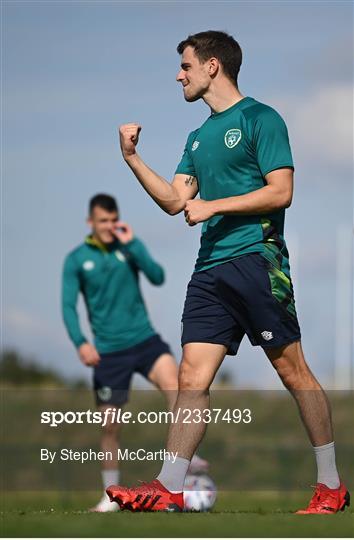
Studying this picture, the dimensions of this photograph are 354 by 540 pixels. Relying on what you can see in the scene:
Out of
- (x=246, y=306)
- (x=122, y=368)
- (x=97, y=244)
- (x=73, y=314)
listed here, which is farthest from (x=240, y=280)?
(x=97, y=244)

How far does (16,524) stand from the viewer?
666 centimetres

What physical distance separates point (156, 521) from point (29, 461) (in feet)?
48.6

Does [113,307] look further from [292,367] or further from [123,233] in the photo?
[292,367]

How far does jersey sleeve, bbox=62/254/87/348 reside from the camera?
12.4 m

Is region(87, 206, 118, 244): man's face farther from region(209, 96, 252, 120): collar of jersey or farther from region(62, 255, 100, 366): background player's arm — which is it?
region(209, 96, 252, 120): collar of jersey

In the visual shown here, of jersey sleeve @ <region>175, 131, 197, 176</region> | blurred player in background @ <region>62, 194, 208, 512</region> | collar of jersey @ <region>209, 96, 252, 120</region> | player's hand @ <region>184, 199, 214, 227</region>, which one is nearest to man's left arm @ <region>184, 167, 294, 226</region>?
player's hand @ <region>184, 199, 214, 227</region>

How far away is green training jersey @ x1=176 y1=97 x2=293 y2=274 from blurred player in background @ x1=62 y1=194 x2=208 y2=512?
4526 millimetres

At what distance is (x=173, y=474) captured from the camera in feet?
24.6

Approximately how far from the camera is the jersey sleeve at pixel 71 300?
12.4 meters

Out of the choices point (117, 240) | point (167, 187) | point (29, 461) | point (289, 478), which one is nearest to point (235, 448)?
point (289, 478)

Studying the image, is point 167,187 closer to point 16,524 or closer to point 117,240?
point 16,524

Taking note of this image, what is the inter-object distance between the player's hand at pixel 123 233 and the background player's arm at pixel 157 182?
4475 mm

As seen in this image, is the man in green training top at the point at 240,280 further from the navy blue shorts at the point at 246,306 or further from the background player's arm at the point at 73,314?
the background player's arm at the point at 73,314

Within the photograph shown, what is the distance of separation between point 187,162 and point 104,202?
4.90 metres
